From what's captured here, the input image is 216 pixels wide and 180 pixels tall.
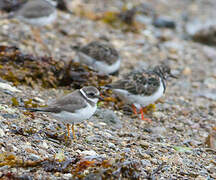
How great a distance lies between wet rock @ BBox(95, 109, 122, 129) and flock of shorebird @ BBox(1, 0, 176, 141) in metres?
0.56

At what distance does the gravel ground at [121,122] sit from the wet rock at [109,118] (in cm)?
2

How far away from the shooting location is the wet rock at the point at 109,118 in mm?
6215

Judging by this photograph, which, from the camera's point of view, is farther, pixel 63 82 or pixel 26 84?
pixel 63 82

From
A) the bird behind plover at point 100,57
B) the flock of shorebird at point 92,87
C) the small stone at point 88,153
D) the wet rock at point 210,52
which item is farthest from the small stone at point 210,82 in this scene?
the small stone at point 88,153

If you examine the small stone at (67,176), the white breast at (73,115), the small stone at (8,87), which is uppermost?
the small stone at (67,176)

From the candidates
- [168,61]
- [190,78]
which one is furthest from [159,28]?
[190,78]

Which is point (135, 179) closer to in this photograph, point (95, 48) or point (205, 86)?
point (95, 48)

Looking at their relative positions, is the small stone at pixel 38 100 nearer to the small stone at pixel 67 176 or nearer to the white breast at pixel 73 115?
the white breast at pixel 73 115

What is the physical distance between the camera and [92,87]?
542 centimetres

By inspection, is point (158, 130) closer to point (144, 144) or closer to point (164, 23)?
point (144, 144)

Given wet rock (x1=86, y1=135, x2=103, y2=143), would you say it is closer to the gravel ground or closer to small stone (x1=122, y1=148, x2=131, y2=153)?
the gravel ground

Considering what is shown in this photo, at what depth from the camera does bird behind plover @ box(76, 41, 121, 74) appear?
8289mm

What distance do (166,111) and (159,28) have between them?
5597 millimetres

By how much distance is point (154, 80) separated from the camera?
7.00 meters
